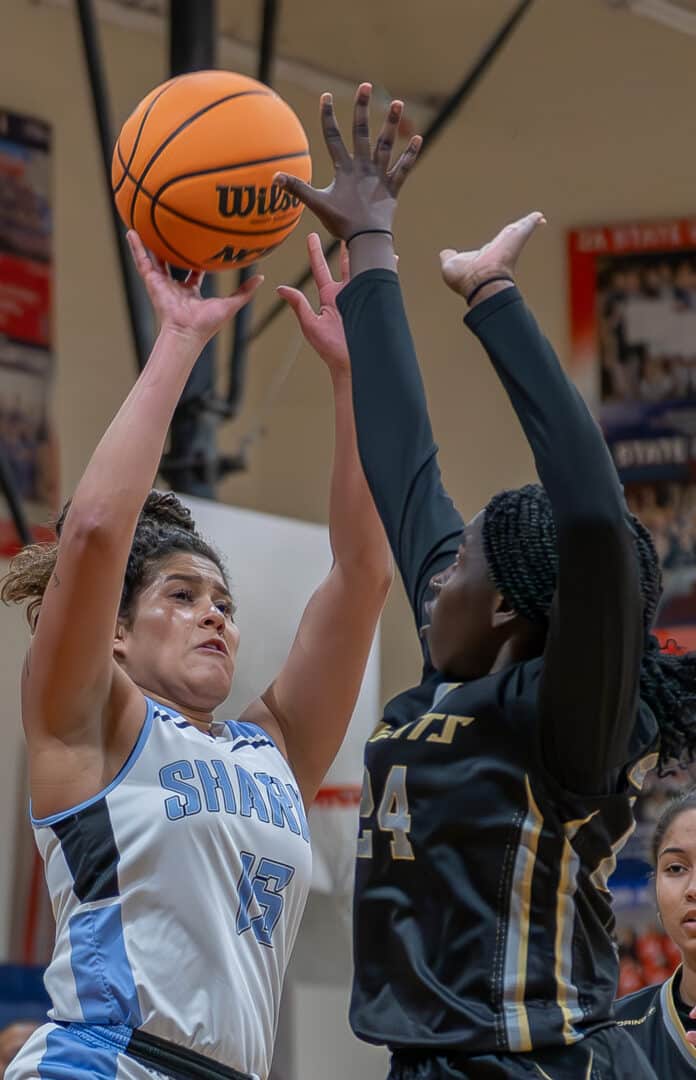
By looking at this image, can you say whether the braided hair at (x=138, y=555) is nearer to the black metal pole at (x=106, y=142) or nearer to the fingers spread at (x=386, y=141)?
the fingers spread at (x=386, y=141)

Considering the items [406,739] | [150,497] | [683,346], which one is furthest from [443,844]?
[683,346]

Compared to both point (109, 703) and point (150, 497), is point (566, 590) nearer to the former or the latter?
point (109, 703)

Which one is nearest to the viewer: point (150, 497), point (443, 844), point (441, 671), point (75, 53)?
point (443, 844)

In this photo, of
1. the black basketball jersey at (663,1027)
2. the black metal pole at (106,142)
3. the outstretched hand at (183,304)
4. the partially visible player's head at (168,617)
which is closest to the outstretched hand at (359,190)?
the outstretched hand at (183,304)

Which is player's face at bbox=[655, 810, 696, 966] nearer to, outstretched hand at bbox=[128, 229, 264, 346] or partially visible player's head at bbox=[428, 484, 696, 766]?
partially visible player's head at bbox=[428, 484, 696, 766]

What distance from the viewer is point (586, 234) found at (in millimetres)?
9305

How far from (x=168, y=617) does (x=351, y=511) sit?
48 centimetres

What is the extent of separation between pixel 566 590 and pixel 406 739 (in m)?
0.40

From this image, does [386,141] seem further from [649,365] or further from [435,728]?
[649,365]

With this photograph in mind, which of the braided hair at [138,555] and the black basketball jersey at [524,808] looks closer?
the black basketball jersey at [524,808]

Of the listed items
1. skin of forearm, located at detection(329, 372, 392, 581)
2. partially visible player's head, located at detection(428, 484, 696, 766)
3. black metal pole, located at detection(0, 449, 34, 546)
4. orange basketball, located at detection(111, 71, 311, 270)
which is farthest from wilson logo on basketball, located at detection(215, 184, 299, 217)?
black metal pole, located at detection(0, 449, 34, 546)

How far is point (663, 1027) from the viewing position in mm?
3852

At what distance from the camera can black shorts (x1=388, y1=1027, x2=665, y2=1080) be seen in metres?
2.26

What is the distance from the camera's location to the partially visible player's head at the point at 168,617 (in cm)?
294
